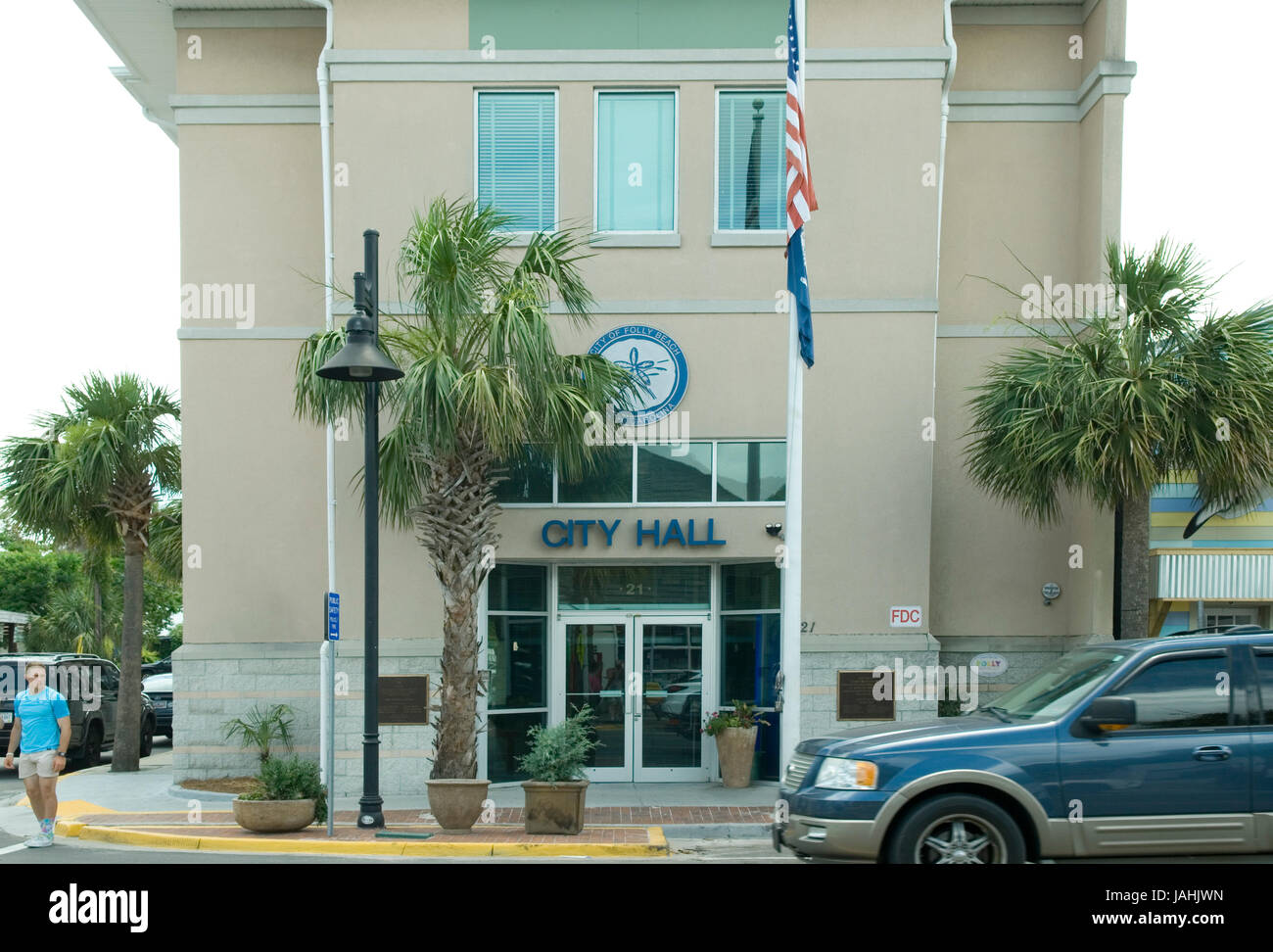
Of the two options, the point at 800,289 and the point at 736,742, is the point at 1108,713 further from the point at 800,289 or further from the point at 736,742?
the point at 736,742

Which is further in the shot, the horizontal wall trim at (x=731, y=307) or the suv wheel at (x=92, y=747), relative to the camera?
the suv wheel at (x=92, y=747)

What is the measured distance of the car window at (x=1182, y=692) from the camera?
827 centimetres

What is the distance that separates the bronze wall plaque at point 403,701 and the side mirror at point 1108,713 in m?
9.92

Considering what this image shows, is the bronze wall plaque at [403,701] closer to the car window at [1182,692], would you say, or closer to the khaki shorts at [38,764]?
the khaki shorts at [38,764]

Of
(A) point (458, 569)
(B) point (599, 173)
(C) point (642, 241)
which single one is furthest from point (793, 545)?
(B) point (599, 173)

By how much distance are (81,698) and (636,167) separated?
541 inches

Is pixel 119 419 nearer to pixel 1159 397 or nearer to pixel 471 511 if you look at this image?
pixel 471 511

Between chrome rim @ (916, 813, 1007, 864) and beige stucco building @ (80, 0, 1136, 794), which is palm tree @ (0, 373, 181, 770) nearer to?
beige stucco building @ (80, 0, 1136, 794)

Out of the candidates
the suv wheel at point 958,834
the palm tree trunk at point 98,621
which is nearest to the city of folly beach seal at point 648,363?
the suv wheel at point 958,834

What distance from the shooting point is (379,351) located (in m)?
12.4

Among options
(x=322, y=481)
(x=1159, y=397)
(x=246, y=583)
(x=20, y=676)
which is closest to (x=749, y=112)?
(x=1159, y=397)

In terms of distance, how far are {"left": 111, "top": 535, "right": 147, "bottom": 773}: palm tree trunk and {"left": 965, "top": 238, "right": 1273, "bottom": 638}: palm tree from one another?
13.2 metres

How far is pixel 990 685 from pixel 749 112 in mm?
8559
